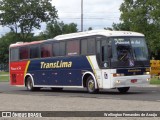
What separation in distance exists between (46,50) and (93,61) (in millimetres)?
5406

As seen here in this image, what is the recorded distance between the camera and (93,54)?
25672 millimetres

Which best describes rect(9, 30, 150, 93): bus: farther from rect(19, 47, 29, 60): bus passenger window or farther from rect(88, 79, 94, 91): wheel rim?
rect(19, 47, 29, 60): bus passenger window

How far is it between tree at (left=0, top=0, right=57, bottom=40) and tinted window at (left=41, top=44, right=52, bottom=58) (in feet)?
126

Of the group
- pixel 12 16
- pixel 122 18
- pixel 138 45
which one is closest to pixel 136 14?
pixel 122 18

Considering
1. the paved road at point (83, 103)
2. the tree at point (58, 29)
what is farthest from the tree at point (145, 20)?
the tree at point (58, 29)

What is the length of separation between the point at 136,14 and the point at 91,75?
27.4 meters

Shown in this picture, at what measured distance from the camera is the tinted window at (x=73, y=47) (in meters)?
27.2

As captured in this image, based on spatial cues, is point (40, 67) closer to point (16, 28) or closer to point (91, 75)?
point (91, 75)

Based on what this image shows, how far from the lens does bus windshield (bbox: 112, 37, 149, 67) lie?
973 inches

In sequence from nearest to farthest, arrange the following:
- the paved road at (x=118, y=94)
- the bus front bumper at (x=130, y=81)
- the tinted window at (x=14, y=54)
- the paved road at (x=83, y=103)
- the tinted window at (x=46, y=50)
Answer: the paved road at (x=83, y=103)
the paved road at (x=118, y=94)
the bus front bumper at (x=130, y=81)
the tinted window at (x=46, y=50)
the tinted window at (x=14, y=54)

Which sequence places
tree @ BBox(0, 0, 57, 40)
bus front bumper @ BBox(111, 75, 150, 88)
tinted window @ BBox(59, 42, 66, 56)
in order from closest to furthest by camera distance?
bus front bumper @ BBox(111, 75, 150, 88)
tinted window @ BBox(59, 42, 66, 56)
tree @ BBox(0, 0, 57, 40)

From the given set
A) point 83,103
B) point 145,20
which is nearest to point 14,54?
point 83,103

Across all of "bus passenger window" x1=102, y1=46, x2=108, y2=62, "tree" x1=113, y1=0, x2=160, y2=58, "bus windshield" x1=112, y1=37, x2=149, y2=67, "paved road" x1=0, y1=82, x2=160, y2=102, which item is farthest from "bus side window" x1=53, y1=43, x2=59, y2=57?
"tree" x1=113, y1=0, x2=160, y2=58

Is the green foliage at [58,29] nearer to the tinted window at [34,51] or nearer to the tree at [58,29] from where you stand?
the tree at [58,29]
